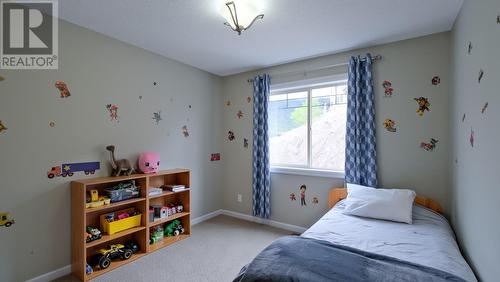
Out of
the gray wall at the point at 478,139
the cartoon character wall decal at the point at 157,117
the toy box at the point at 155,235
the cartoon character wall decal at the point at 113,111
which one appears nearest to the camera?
the gray wall at the point at 478,139

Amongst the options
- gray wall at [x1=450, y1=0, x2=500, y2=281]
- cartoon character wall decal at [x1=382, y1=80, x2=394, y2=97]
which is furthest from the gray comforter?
cartoon character wall decal at [x1=382, y1=80, x2=394, y2=97]

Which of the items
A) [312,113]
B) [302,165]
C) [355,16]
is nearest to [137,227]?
[302,165]

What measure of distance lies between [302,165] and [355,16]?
6.27 ft

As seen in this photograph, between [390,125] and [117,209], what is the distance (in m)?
3.20

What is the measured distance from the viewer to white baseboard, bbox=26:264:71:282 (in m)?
2.00

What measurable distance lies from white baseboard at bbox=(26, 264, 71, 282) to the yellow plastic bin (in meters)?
0.43

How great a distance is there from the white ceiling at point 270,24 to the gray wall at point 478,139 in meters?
0.41

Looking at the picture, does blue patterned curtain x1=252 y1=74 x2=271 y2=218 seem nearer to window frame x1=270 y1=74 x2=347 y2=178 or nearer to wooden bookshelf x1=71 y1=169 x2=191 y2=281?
window frame x1=270 y1=74 x2=347 y2=178

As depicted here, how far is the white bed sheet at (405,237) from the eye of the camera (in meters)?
1.43

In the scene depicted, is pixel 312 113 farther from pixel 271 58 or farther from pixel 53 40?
pixel 53 40

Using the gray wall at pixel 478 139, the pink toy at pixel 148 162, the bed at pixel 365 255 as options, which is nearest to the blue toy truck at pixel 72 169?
the pink toy at pixel 148 162

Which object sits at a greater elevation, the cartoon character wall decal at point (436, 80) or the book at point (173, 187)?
the cartoon character wall decal at point (436, 80)

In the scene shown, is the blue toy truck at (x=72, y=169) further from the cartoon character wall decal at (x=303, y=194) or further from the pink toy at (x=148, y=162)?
the cartoon character wall decal at (x=303, y=194)

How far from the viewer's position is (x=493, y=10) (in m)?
1.18
